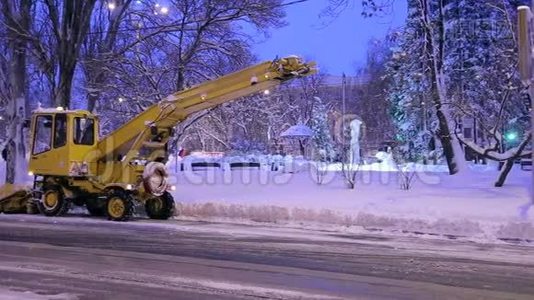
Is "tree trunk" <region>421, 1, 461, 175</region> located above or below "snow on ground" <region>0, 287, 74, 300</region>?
above

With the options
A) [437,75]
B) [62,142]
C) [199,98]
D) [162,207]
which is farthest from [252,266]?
[437,75]

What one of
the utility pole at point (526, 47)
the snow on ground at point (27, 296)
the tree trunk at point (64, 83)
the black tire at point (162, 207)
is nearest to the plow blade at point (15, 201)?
the black tire at point (162, 207)

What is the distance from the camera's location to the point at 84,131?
55.4ft

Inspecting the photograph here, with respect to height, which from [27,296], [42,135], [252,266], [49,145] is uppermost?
[42,135]

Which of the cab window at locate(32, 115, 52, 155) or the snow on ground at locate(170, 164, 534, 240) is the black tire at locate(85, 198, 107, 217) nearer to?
the cab window at locate(32, 115, 52, 155)

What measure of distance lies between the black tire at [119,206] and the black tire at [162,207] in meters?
0.85

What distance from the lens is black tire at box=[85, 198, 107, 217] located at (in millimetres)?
17453

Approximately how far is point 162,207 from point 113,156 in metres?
1.80

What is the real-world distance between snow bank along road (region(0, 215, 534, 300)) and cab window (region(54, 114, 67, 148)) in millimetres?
3272

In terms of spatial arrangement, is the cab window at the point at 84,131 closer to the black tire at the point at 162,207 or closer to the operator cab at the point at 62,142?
the operator cab at the point at 62,142

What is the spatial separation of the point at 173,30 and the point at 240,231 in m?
13.2

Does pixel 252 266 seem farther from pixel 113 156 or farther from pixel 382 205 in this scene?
pixel 113 156

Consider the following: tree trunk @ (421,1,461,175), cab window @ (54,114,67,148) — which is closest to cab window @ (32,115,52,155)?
cab window @ (54,114,67,148)

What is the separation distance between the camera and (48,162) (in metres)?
16.9
